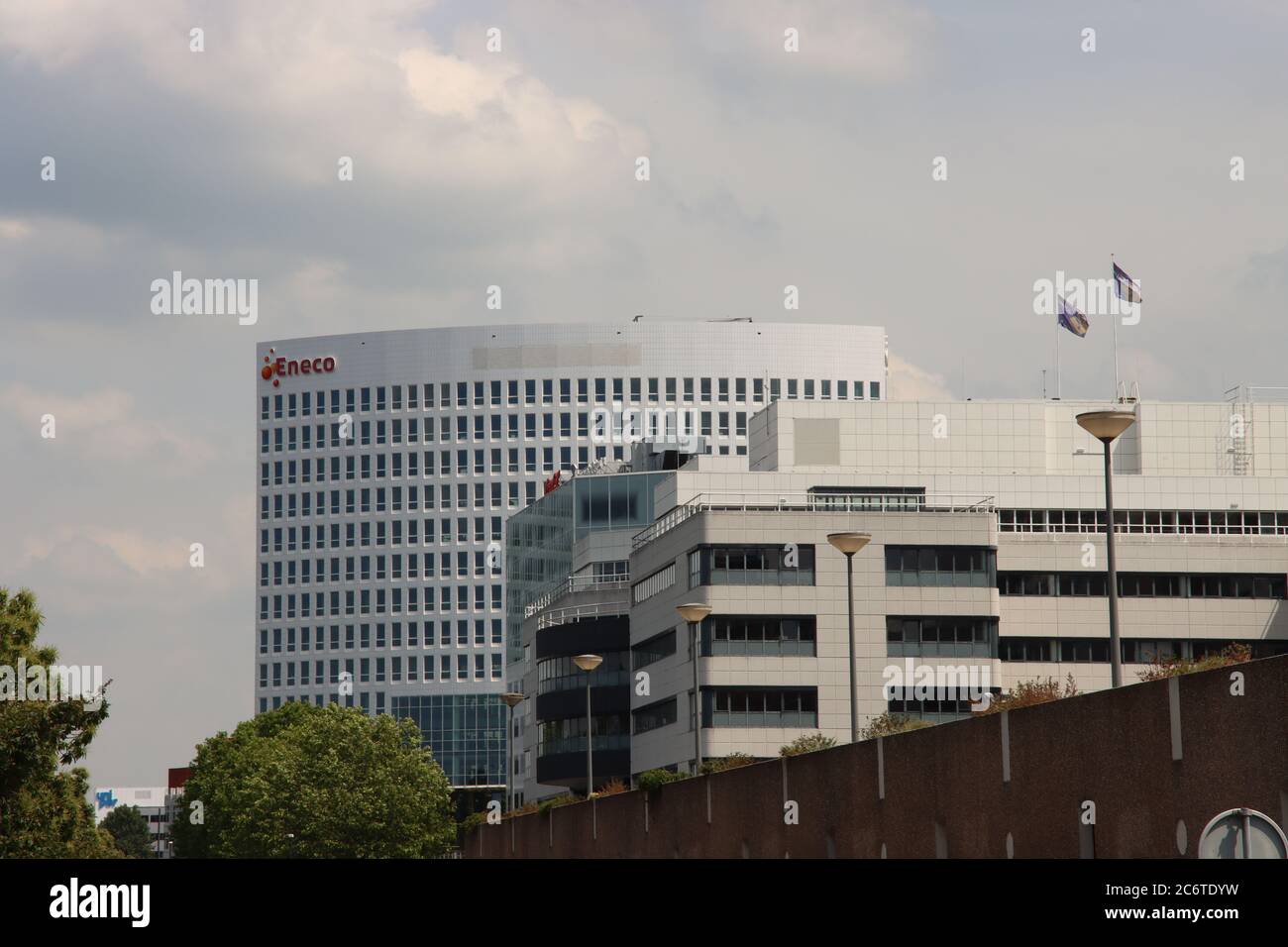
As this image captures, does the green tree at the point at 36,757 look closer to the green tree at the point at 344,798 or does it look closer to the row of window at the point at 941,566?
the green tree at the point at 344,798

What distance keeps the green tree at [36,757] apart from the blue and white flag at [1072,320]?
61707mm

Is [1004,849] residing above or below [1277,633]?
below

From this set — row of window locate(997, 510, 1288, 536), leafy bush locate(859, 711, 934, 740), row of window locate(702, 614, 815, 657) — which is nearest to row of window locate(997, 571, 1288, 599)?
row of window locate(997, 510, 1288, 536)

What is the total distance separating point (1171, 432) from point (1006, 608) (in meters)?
28.1

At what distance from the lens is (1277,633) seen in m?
101

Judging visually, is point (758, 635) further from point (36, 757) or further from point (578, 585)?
point (36, 757)

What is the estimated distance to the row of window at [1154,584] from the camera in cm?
10012

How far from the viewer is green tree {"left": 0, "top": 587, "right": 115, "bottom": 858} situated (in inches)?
2105

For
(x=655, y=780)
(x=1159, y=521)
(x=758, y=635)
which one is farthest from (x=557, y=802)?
(x=1159, y=521)

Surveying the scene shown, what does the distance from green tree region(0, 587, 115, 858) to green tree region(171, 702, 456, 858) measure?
39447mm

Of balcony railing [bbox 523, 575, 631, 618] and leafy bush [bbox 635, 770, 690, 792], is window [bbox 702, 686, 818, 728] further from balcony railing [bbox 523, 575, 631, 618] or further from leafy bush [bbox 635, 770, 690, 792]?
leafy bush [bbox 635, 770, 690, 792]
